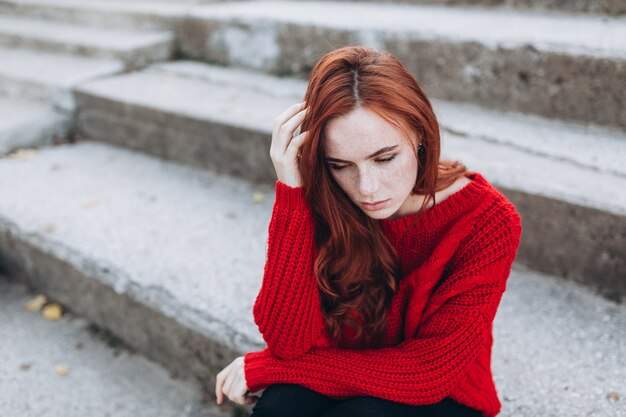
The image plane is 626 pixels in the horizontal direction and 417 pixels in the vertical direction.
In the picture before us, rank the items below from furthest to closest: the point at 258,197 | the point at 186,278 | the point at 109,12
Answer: the point at 109,12 < the point at 258,197 < the point at 186,278

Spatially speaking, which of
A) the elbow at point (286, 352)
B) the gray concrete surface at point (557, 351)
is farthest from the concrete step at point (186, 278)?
the elbow at point (286, 352)

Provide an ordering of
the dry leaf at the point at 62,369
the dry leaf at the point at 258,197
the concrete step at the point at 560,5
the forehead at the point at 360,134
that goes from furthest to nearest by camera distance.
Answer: the concrete step at the point at 560,5 → the dry leaf at the point at 258,197 → the dry leaf at the point at 62,369 → the forehead at the point at 360,134

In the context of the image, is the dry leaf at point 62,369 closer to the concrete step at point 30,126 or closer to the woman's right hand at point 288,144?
the woman's right hand at point 288,144

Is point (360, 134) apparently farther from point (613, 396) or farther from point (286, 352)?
point (613, 396)

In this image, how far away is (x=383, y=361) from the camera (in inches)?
62.8

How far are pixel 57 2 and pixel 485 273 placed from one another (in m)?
5.09

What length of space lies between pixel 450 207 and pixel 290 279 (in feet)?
1.77

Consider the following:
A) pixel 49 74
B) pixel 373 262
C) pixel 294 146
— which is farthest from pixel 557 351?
pixel 49 74

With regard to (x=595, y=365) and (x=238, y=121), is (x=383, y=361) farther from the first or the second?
(x=238, y=121)

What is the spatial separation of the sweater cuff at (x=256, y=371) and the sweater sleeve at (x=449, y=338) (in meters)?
0.27

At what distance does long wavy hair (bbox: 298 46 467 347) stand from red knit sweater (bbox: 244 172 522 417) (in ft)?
0.16

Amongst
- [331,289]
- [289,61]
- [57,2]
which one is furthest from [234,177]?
[57,2]

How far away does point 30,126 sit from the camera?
373 cm

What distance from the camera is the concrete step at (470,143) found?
216 cm
